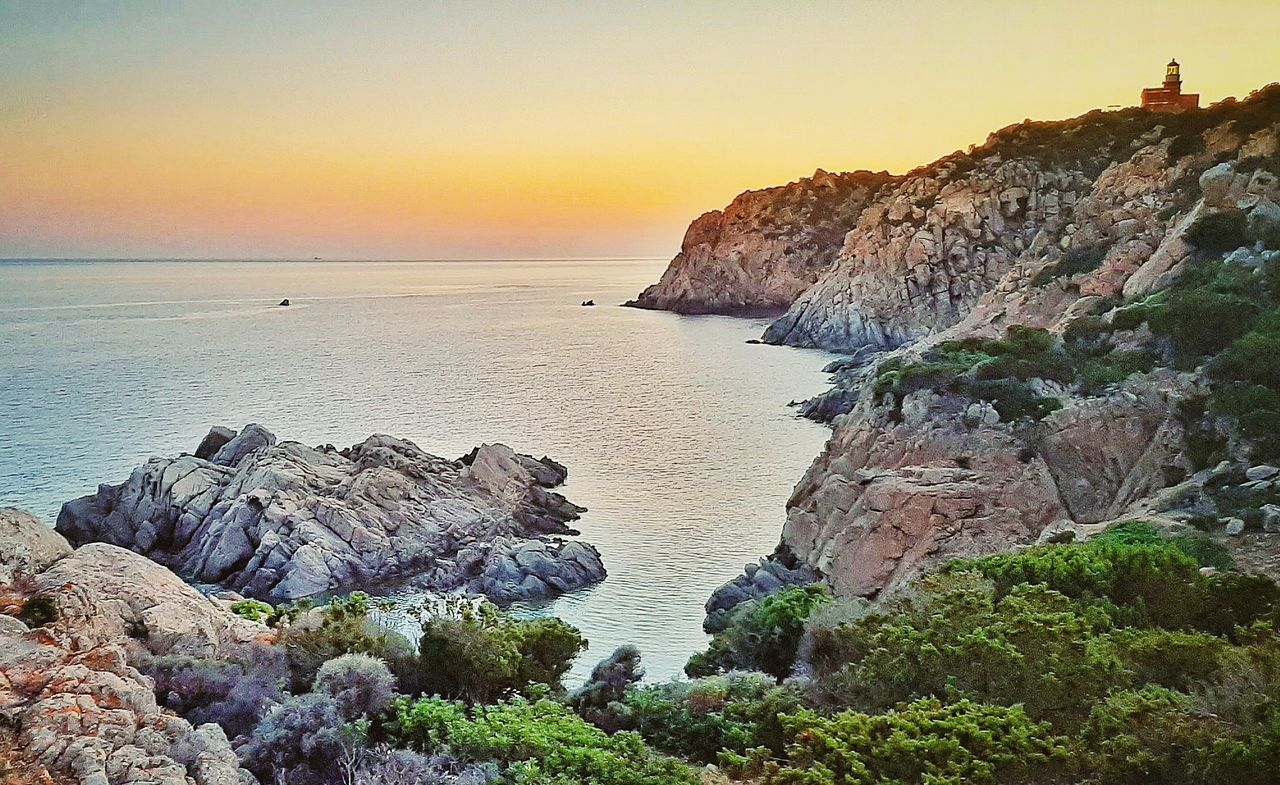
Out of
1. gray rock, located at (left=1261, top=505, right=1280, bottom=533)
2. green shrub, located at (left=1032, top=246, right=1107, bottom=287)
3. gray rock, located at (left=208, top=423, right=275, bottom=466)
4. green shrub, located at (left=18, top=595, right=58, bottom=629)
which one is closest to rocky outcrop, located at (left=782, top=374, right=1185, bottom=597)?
gray rock, located at (left=1261, top=505, right=1280, bottom=533)

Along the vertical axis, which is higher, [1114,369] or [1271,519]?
[1114,369]

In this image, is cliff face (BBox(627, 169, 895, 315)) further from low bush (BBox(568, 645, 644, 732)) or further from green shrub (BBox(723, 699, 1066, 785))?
green shrub (BBox(723, 699, 1066, 785))

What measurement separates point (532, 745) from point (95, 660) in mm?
5230

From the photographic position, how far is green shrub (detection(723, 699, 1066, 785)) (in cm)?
938

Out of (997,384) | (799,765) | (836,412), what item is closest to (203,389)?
(836,412)

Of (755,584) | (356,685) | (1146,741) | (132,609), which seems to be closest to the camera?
(1146,741)

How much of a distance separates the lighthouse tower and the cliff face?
52784 millimetres

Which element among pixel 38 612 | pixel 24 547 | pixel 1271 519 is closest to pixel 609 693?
pixel 38 612

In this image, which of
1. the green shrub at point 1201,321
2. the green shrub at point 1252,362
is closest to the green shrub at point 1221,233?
the green shrub at point 1201,321

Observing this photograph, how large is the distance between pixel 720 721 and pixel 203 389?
174ft

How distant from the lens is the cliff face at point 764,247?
12019cm

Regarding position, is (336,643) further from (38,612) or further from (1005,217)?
(1005,217)

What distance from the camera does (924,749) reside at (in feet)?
31.3

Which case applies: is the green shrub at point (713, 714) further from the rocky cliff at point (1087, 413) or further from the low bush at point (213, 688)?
the rocky cliff at point (1087, 413)
